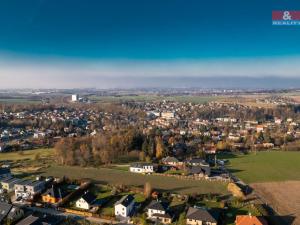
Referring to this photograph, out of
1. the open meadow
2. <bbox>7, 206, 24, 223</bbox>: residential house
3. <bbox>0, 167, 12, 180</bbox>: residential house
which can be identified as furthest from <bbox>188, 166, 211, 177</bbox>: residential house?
<bbox>0, 167, 12, 180</bbox>: residential house

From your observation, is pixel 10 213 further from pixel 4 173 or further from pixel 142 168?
pixel 142 168

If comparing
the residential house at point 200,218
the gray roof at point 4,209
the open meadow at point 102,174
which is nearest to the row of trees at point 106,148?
the open meadow at point 102,174

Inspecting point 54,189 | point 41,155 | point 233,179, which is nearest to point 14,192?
point 54,189

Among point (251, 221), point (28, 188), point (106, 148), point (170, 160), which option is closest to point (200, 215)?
point (251, 221)

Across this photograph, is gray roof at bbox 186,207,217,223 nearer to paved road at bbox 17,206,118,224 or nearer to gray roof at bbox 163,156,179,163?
paved road at bbox 17,206,118,224

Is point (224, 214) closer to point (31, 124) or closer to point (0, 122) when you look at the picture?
point (31, 124)

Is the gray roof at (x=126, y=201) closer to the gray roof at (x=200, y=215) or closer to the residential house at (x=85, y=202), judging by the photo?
the residential house at (x=85, y=202)
